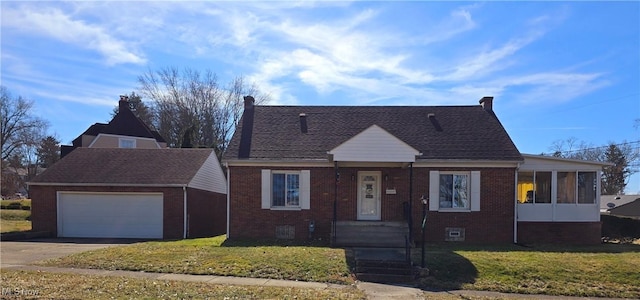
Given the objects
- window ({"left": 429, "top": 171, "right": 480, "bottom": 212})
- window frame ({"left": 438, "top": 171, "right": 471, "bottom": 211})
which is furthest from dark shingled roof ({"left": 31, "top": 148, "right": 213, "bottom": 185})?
window frame ({"left": 438, "top": 171, "right": 471, "bottom": 211})

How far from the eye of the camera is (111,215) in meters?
21.2

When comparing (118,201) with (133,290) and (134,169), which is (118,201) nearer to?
(134,169)

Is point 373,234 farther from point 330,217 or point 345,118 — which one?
point 345,118

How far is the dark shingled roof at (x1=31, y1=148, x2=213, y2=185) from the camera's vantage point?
2134 centimetres

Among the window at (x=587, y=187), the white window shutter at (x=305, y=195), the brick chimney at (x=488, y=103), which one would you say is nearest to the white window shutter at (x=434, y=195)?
the white window shutter at (x=305, y=195)

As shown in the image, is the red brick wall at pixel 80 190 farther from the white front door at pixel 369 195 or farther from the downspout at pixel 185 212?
the white front door at pixel 369 195

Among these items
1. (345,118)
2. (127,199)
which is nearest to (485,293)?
(345,118)

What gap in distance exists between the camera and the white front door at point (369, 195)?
713 inches

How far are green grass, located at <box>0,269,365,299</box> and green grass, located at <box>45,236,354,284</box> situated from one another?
1.24 metres

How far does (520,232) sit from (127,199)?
661 inches

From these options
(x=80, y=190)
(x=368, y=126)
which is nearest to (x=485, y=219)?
(x=368, y=126)

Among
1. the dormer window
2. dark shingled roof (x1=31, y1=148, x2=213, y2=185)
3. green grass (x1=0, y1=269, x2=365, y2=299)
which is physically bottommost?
green grass (x1=0, y1=269, x2=365, y2=299)

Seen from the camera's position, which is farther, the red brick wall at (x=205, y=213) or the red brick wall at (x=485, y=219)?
the red brick wall at (x=205, y=213)

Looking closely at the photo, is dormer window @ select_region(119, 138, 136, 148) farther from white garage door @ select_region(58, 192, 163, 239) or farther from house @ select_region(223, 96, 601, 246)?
house @ select_region(223, 96, 601, 246)
